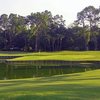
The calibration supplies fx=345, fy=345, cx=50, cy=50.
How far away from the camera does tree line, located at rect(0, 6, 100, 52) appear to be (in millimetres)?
109125

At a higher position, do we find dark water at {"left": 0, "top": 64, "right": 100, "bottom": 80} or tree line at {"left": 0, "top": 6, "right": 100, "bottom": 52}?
tree line at {"left": 0, "top": 6, "right": 100, "bottom": 52}

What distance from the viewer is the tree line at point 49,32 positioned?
109125 millimetres

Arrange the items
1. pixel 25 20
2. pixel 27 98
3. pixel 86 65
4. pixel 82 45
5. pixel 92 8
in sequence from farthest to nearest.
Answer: pixel 25 20, pixel 92 8, pixel 82 45, pixel 86 65, pixel 27 98

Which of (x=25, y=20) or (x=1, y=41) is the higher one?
(x=25, y=20)

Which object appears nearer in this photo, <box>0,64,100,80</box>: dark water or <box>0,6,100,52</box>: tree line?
<box>0,64,100,80</box>: dark water

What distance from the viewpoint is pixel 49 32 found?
4611 inches

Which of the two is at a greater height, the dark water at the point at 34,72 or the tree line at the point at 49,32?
the tree line at the point at 49,32

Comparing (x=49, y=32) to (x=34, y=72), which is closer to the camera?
(x=34, y=72)

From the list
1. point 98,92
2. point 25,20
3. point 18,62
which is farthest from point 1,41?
point 98,92

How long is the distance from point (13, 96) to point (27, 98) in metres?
0.86

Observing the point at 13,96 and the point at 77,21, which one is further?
the point at 77,21

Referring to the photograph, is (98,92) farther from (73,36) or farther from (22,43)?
(22,43)

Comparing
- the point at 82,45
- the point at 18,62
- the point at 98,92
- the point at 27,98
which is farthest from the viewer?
the point at 82,45

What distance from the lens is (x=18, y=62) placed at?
2437 inches
